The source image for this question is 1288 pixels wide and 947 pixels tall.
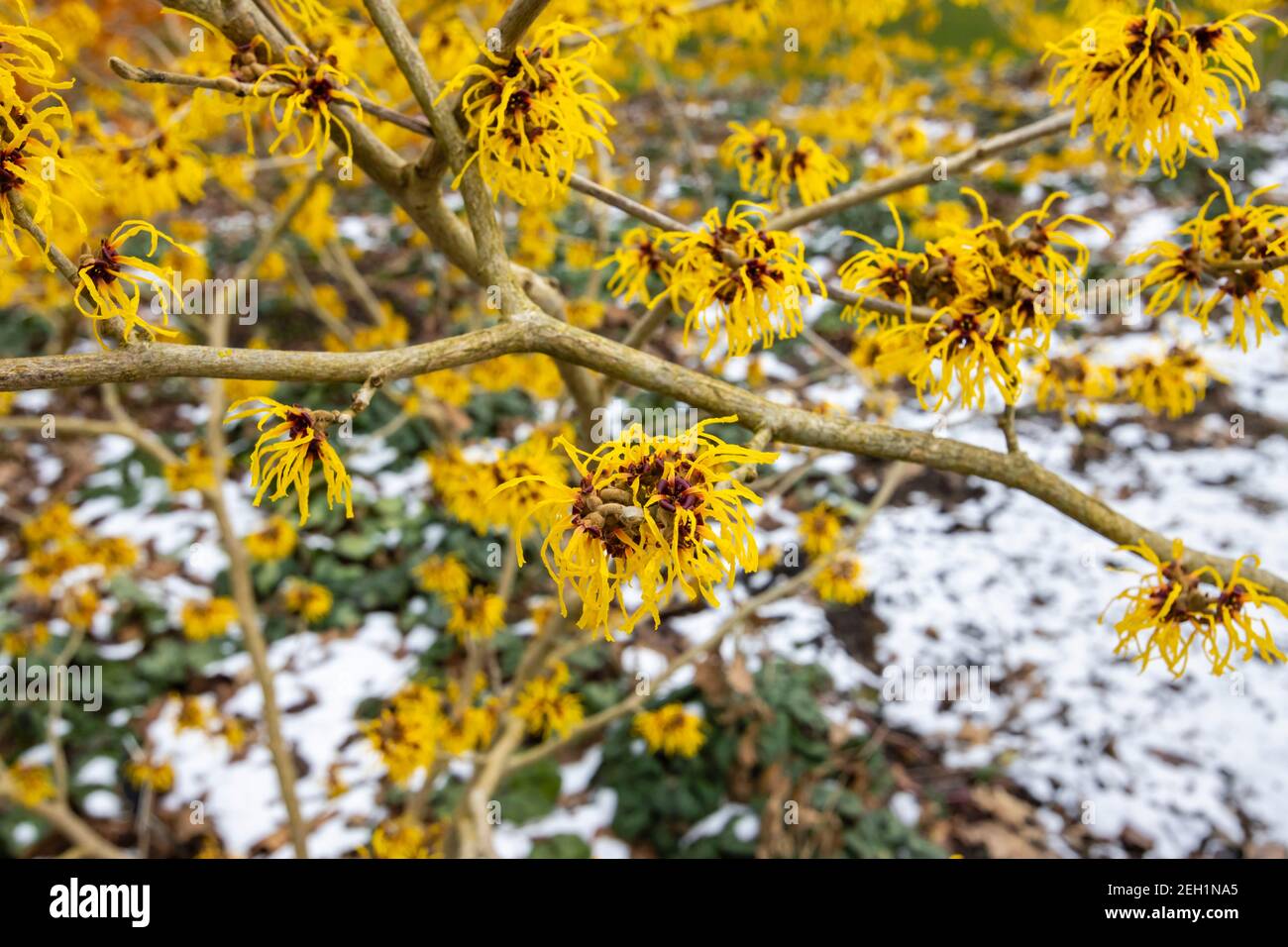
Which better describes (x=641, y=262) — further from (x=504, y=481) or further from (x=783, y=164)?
(x=504, y=481)

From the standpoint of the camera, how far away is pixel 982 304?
4.48 ft

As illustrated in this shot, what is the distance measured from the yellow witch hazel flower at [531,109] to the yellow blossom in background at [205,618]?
10.0ft

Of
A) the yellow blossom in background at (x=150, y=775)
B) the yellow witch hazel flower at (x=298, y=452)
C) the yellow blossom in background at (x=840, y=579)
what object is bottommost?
the yellow blossom in background at (x=150, y=775)

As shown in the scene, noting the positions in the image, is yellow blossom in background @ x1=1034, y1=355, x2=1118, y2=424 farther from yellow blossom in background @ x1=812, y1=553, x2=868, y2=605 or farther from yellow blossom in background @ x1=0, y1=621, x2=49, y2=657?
yellow blossom in background @ x1=0, y1=621, x2=49, y2=657


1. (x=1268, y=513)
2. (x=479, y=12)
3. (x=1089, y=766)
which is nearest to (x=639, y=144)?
(x=479, y=12)

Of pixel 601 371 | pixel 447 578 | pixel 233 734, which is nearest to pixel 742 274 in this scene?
pixel 601 371

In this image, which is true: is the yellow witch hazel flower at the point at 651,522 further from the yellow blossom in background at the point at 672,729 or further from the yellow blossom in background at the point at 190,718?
the yellow blossom in background at the point at 190,718

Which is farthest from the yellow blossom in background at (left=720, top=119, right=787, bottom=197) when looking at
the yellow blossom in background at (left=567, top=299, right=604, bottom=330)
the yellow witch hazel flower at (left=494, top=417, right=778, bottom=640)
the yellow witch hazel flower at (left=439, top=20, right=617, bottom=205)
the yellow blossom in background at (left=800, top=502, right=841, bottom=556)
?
the yellow blossom in background at (left=800, top=502, right=841, bottom=556)

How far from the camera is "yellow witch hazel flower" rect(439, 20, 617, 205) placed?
1.28 meters

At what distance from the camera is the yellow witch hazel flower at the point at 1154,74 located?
1313 millimetres

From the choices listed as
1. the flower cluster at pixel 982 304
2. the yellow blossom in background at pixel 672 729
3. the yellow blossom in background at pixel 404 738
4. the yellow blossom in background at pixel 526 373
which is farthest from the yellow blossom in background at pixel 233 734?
the flower cluster at pixel 982 304

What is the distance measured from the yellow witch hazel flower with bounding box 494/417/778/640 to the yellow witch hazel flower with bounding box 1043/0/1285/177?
2.91 ft

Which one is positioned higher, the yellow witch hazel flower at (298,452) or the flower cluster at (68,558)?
the flower cluster at (68,558)

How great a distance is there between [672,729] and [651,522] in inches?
95.4
